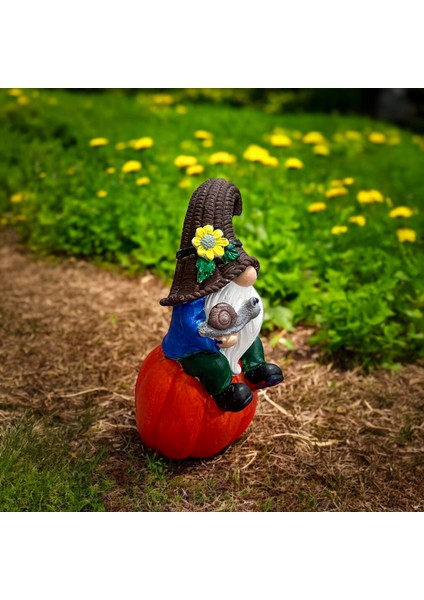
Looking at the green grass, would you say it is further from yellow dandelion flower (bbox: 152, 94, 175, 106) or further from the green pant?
yellow dandelion flower (bbox: 152, 94, 175, 106)

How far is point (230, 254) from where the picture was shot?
295 centimetres

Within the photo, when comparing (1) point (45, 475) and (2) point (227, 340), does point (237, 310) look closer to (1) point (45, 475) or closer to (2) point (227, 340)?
(2) point (227, 340)

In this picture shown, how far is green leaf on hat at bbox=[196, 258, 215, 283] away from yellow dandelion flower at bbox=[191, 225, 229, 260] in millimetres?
36

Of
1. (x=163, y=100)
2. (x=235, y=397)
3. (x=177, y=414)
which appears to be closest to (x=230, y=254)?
(x=235, y=397)

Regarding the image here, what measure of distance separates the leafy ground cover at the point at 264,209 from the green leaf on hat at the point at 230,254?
4.37 ft

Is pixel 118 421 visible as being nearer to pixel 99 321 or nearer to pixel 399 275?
pixel 99 321

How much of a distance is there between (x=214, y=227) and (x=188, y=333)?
452 millimetres

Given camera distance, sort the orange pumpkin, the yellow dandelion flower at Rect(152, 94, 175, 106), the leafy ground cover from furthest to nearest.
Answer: the yellow dandelion flower at Rect(152, 94, 175, 106) < the leafy ground cover < the orange pumpkin

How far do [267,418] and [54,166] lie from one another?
3679 millimetres

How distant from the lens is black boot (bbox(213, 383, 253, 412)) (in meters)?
3.05

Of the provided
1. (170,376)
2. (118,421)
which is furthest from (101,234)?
(170,376)

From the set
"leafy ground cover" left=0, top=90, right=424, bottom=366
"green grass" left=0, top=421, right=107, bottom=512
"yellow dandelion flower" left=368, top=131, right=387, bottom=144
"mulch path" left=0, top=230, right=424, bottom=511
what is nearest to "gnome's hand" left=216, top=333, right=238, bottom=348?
"mulch path" left=0, top=230, right=424, bottom=511

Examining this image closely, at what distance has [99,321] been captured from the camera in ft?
15.1

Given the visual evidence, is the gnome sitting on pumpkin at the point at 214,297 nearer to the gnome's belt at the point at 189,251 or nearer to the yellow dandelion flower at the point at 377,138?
the gnome's belt at the point at 189,251
